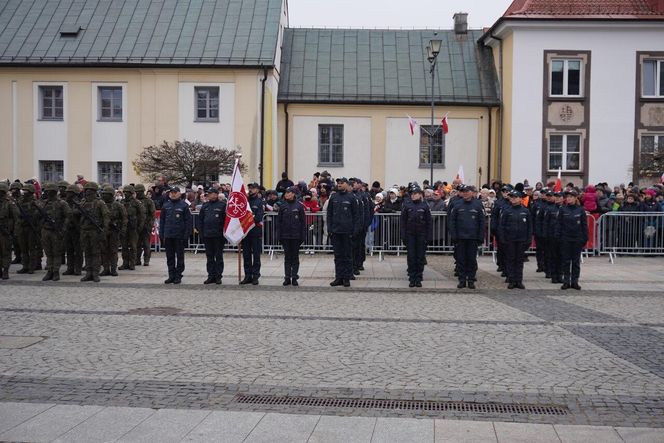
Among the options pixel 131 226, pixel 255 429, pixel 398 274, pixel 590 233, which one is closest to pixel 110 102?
pixel 131 226

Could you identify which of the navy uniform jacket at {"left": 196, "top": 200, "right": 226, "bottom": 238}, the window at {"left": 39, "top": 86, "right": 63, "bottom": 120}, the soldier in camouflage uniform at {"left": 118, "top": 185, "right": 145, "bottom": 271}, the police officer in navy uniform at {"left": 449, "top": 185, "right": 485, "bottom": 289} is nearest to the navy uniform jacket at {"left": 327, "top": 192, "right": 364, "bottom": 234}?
the police officer in navy uniform at {"left": 449, "top": 185, "right": 485, "bottom": 289}

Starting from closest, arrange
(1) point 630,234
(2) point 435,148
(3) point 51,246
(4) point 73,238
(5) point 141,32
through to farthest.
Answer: (3) point 51,246 < (4) point 73,238 < (1) point 630,234 < (5) point 141,32 < (2) point 435,148

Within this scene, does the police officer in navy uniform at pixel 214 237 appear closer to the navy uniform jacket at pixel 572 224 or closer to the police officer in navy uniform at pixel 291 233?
the police officer in navy uniform at pixel 291 233

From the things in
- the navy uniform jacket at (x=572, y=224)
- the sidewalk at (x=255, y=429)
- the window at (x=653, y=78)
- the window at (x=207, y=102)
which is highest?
the window at (x=653, y=78)

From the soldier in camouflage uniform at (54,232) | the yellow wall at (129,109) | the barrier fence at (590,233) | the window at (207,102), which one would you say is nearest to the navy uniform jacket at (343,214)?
the barrier fence at (590,233)

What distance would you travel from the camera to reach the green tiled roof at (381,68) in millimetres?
36781

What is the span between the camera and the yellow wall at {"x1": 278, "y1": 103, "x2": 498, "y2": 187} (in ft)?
120

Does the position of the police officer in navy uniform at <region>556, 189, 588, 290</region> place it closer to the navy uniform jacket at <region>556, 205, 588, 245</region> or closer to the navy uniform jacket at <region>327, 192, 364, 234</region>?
the navy uniform jacket at <region>556, 205, 588, 245</region>

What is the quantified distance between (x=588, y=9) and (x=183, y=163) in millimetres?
18392

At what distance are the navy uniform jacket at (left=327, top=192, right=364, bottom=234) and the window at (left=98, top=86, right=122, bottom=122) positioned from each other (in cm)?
2114

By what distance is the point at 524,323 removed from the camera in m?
11.3

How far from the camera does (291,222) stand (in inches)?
628

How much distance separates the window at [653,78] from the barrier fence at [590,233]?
1497 cm

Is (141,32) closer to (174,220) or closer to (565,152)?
(565,152)
